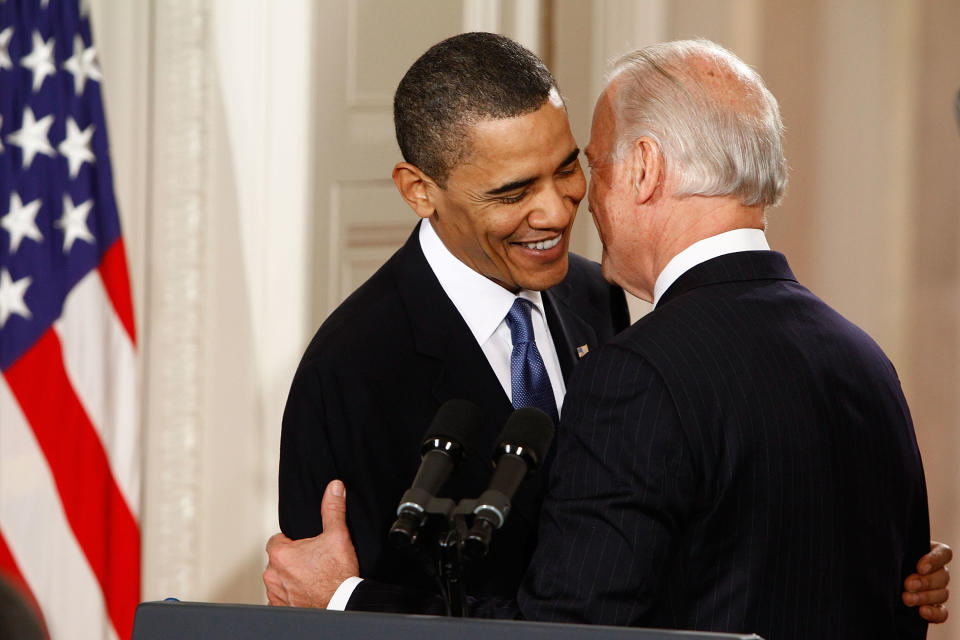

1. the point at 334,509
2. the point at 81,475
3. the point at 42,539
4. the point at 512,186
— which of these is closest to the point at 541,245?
the point at 512,186

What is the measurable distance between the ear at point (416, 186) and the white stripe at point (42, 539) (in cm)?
216

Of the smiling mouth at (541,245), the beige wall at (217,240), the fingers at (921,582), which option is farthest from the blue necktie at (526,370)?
the beige wall at (217,240)

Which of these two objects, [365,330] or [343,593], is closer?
[343,593]

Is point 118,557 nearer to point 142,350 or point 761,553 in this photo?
point 142,350

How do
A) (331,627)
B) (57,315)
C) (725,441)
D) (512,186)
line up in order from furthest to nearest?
(57,315), (512,186), (725,441), (331,627)

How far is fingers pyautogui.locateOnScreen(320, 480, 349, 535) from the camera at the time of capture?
1.83 metres

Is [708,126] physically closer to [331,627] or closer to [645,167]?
[645,167]

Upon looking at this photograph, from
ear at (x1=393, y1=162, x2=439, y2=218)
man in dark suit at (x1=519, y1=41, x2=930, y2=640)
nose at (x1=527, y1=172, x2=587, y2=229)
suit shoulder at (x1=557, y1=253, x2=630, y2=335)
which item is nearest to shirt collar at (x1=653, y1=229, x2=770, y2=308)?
man in dark suit at (x1=519, y1=41, x2=930, y2=640)

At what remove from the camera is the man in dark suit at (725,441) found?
1516mm

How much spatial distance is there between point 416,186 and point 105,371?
213 centimetres

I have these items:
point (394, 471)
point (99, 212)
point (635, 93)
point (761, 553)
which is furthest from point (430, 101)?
point (99, 212)

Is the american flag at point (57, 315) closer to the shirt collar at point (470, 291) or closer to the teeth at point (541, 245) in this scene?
the shirt collar at point (470, 291)

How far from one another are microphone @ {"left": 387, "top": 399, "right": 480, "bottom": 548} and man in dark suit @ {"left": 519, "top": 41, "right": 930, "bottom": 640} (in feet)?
0.85

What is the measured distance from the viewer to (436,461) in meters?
1.30
